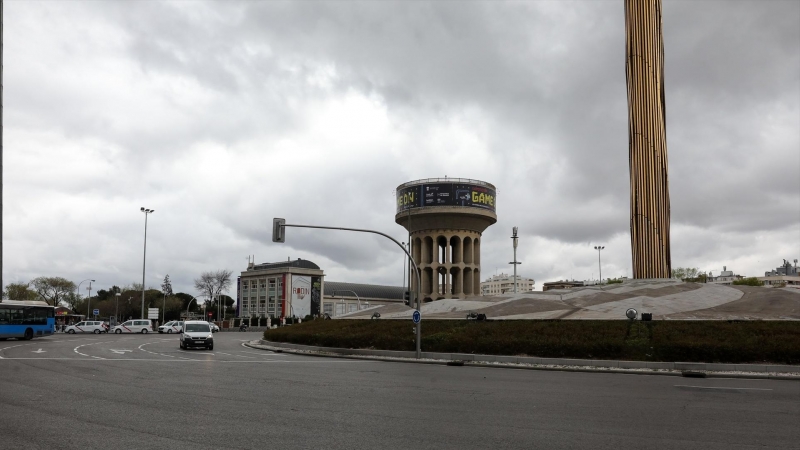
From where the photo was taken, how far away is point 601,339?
26.1 meters

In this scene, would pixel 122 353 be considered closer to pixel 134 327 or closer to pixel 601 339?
pixel 601 339

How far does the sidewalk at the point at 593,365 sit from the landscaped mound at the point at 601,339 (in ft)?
3.48

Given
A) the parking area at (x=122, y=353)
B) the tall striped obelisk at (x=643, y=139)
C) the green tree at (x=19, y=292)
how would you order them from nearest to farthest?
the parking area at (x=122, y=353)
the tall striped obelisk at (x=643, y=139)
the green tree at (x=19, y=292)

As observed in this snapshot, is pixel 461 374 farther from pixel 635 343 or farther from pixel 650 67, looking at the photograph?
pixel 650 67

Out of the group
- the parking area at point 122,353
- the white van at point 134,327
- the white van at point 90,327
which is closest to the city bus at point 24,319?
the parking area at point 122,353

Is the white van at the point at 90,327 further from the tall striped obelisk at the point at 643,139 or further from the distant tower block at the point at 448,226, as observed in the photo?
the tall striped obelisk at the point at 643,139

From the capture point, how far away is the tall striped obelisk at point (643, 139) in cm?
5128

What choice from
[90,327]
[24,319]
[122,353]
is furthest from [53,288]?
[122,353]

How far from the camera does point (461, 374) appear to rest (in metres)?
20.6

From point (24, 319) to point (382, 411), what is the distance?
41399 millimetres

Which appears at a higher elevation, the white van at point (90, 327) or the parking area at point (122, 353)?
the parking area at point (122, 353)

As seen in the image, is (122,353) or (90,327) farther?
(90,327)

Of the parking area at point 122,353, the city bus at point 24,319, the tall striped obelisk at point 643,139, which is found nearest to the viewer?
the parking area at point 122,353

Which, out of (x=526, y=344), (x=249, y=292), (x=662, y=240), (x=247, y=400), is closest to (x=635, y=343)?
(x=526, y=344)
